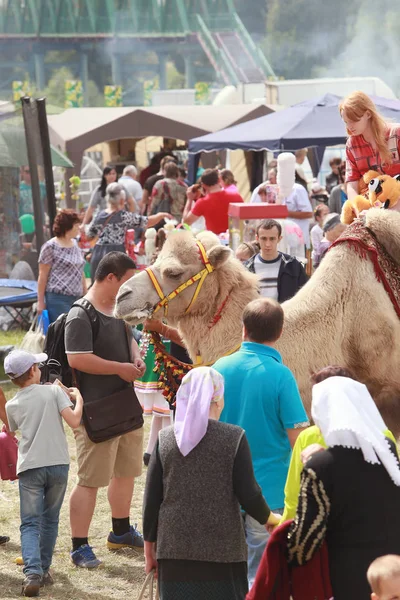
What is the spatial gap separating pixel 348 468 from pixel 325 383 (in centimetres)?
31

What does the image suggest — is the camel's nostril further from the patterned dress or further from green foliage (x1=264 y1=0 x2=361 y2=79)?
green foliage (x1=264 y1=0 x2=361 y2=79)

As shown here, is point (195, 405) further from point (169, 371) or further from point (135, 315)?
point (169, 371)

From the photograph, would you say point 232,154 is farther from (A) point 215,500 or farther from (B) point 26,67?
(B) point 26,67

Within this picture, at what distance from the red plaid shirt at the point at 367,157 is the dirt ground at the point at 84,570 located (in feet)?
9.19

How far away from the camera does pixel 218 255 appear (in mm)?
6199

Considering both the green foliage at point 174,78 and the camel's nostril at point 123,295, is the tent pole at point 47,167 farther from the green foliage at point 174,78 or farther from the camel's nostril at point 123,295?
the green foliage at point 174,78

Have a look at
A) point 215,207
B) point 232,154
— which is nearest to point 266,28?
point 232,154

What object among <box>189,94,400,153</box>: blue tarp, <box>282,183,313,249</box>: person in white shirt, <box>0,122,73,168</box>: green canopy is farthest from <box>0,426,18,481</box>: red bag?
<box>189,94,400,153</box>: blue tarp

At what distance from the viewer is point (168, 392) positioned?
6.58 metres

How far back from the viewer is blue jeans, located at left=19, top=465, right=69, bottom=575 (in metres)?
5.93

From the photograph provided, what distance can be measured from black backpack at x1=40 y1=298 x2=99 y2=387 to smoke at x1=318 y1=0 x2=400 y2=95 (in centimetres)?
5793

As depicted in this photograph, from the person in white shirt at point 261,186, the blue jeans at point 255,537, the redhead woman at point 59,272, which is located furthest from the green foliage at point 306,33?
the blue jeans at point 255,537

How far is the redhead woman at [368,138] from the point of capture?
6.33m

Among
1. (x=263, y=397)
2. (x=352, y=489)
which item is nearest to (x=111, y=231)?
(x=263, y=397)
